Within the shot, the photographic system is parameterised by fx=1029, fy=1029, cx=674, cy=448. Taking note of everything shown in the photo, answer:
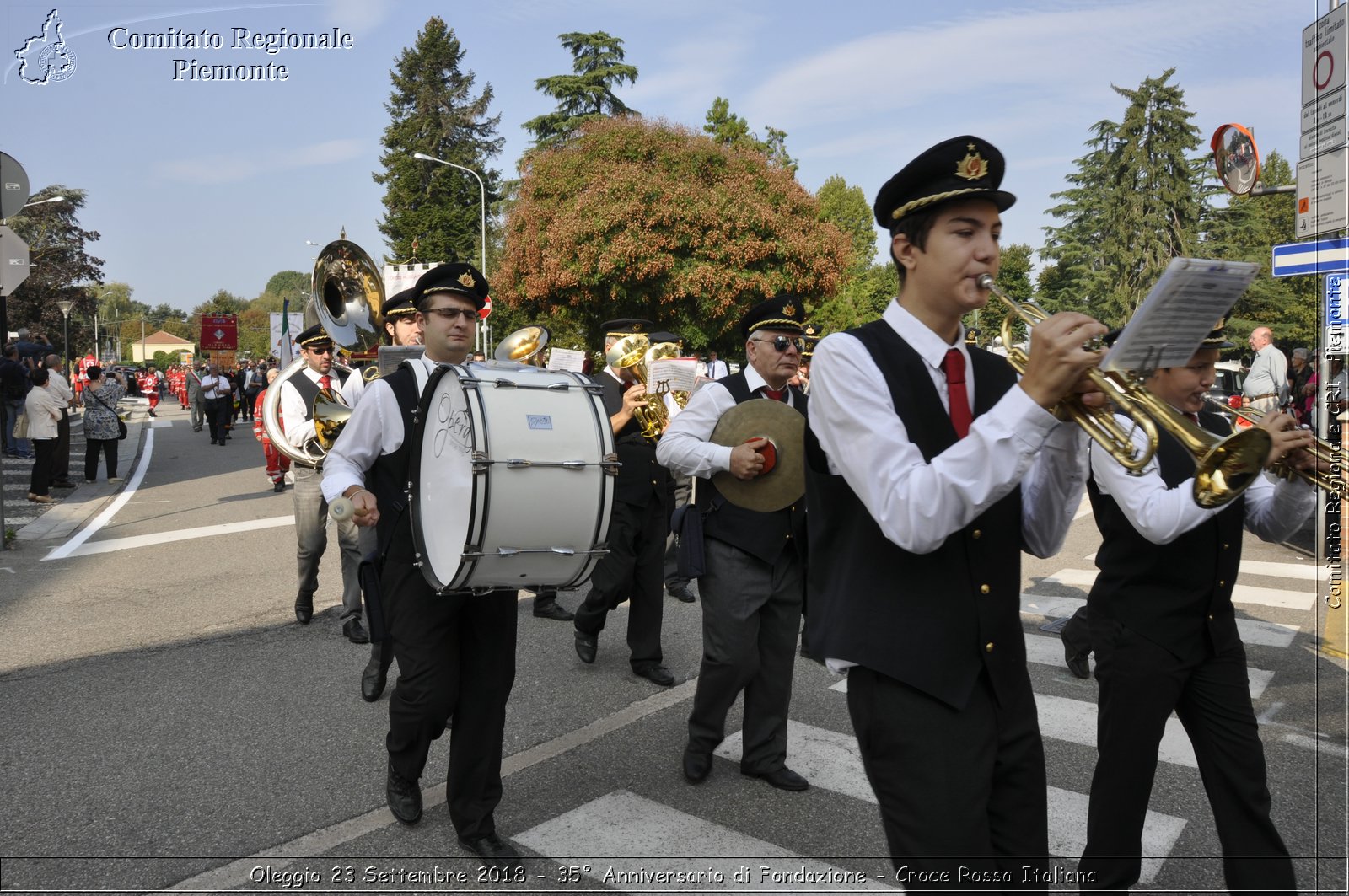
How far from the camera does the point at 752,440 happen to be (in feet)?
15.5

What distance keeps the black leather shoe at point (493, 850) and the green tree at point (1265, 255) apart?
48.9 metres

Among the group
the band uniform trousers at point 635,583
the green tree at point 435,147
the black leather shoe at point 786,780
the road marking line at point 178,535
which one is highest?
the green tree at point 435,147

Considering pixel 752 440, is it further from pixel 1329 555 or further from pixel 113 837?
pixel 113 837

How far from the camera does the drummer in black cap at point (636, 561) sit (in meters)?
6.34

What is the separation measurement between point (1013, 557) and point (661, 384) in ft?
14.7

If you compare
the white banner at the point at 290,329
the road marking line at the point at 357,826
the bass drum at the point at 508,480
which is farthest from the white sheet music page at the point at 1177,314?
the white banner at the point at 290,329

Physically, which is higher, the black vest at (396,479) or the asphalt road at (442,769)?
the black vest at (396,479)

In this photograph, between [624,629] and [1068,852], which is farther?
[624,629]

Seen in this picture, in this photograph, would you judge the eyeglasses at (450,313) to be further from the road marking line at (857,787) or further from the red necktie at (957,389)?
the red necktie at (957,389)

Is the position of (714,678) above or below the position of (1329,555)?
below

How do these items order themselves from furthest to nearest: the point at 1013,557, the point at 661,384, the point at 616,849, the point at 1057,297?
the point at 1057,297 < the point at 661,384 < the point at 616,849 < the point at 1013,557

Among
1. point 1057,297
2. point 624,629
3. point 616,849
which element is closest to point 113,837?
point 616,849

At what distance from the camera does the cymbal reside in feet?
15.5

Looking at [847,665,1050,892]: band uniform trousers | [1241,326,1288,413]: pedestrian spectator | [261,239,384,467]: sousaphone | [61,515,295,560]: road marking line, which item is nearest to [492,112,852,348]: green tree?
[1241,326,1288,413]: pedestrian spectator
